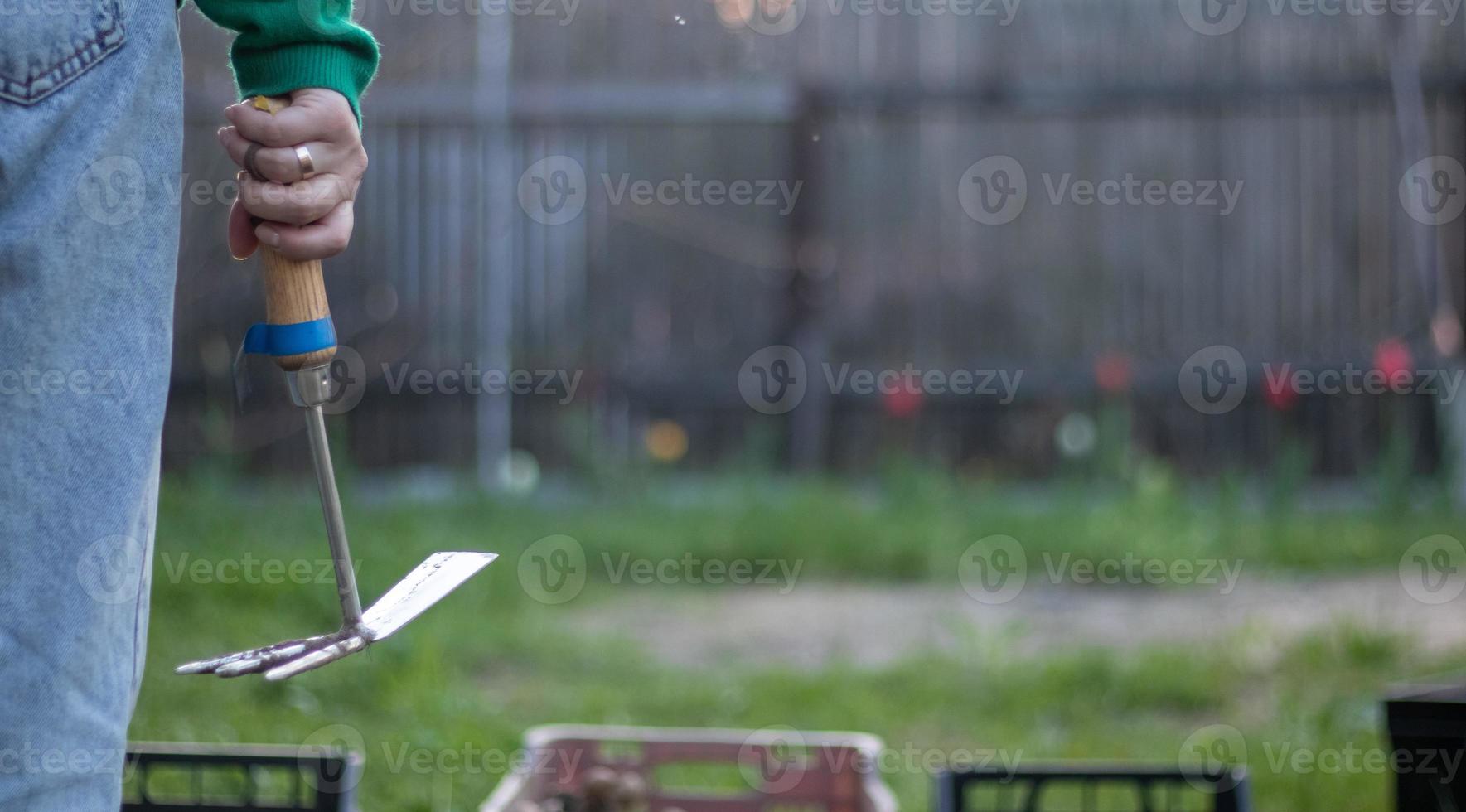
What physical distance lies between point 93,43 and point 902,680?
2.44 m

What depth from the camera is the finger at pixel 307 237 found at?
1.07 meters

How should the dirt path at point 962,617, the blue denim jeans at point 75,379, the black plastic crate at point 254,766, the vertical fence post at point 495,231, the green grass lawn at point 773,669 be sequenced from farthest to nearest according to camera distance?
the vertical fence post at point 495,231 < the dirt path at point 962,617 < the green grass lawn at point 773,669 < the black plastic crate at point 254,766 < the blue denim jeans at point 75,379

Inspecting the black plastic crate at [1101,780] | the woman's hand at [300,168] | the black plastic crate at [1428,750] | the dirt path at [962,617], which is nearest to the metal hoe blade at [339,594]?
the woman's hand at [300,168]

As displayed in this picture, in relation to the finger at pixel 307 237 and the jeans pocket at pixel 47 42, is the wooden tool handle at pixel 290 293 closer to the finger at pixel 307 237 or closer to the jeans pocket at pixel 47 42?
the finger at pixel 307 237

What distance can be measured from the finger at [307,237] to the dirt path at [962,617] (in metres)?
2.32

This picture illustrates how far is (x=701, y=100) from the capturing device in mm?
5336

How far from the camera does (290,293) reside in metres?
1.08

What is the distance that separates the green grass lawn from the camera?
2.60 metres

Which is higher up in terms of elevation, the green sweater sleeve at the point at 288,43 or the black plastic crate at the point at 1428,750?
the green sweater sleeve at the point at 288,43

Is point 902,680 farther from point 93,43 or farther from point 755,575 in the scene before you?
point 93,43

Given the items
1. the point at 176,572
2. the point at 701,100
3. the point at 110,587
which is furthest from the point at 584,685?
the point at 701,100

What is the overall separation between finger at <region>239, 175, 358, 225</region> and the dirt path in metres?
2.35

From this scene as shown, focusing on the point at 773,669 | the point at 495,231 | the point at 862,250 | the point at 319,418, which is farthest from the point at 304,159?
the point at 862,250

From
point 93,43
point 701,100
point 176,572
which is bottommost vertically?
point 176,572
